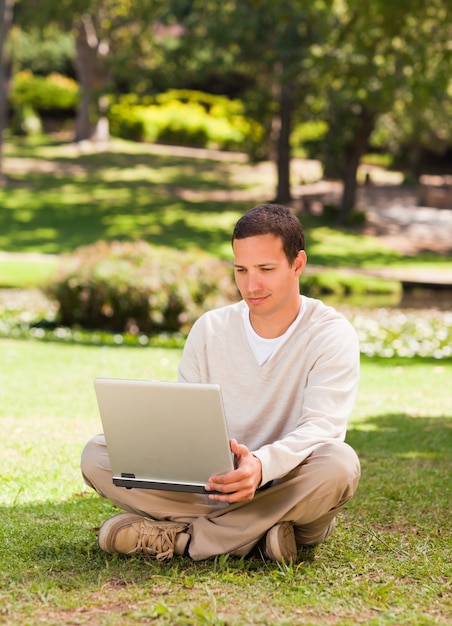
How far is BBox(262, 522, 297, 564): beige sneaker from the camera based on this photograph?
3.85m

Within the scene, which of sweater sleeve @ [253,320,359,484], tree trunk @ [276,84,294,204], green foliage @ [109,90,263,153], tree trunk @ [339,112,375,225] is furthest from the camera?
green foliage @ [109,90,263,153]

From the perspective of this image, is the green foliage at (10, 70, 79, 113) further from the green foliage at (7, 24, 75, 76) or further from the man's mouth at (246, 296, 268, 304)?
the man's mouth at (246, 296, 268, 304)

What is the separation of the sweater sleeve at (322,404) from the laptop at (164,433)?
19 cm

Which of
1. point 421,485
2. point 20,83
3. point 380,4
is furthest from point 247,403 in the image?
point 20,83

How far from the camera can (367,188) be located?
32250 mm

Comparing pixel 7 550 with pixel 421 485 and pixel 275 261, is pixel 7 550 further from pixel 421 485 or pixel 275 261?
pixel 421 485

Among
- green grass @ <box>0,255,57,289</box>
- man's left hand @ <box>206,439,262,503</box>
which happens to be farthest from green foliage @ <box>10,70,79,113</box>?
man's left hand @ <box>206,439,262,503</box>

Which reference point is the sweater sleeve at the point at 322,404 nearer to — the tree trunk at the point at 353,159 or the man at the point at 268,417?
the man at the point at 268,417

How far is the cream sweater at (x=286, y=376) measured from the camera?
3863 millimetres

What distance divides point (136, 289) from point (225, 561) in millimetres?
8955

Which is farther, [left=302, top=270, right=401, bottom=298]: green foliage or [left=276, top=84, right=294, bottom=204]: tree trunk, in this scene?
[left=276, top=84, right=294, bottom=204]: tree trunk

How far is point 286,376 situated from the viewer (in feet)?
13.2

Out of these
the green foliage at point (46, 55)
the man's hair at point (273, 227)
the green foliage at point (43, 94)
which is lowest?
the man's hair at point (273, 227)

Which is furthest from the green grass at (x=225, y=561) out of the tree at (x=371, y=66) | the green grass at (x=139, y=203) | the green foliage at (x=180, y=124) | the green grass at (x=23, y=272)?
the green foliage at (x=180, y=124)
